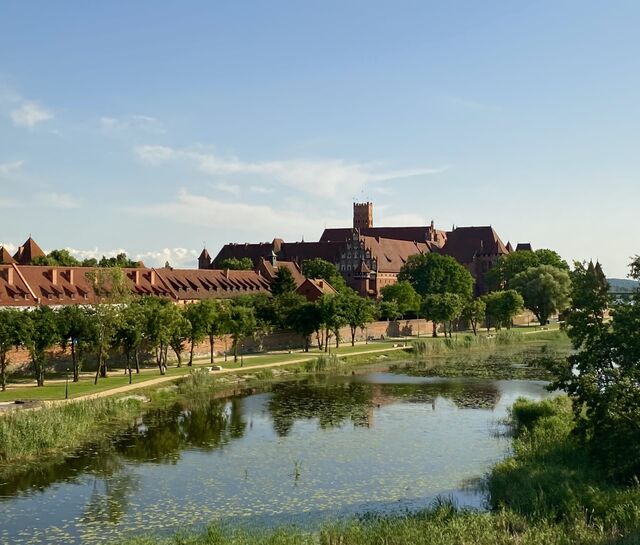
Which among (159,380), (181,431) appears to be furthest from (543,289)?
(181,431)

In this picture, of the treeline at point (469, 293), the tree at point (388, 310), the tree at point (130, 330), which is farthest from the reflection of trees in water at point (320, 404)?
the treeline at point (469, 293)

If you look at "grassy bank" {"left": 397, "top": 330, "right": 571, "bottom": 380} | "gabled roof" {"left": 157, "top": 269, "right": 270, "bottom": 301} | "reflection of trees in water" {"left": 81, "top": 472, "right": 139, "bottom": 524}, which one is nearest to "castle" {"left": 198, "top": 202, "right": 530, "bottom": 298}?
"gabled roof" {"left": 157, "top": 269, "right": 270, "bottom": 301}

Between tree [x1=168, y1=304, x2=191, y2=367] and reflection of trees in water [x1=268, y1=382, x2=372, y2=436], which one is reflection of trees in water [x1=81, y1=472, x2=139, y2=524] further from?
tree [x1=168, y1=304, x2=191, y2=367]

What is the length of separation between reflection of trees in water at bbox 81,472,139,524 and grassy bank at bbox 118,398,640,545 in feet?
9.18

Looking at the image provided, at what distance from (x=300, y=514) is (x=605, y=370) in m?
9.17

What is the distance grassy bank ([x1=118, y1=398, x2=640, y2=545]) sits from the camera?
56.0ft

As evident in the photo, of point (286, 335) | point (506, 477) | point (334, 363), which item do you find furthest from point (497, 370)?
point (506, 477)

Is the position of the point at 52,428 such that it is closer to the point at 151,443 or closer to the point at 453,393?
the point at 151,443

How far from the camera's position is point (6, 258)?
81.6 m

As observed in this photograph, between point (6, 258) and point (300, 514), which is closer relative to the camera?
point (300, 514)

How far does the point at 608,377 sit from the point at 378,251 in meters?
102

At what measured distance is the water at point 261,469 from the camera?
21.4 m

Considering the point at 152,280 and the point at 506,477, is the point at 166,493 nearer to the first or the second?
the point at 506,477

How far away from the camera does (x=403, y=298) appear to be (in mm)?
92625
